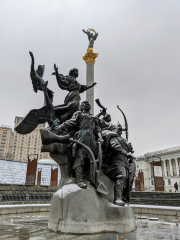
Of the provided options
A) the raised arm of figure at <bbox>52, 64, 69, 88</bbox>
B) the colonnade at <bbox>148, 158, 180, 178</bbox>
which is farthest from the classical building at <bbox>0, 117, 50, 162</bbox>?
the raised arm of figure at <bbox>52, 64, 69, 88</bbox>

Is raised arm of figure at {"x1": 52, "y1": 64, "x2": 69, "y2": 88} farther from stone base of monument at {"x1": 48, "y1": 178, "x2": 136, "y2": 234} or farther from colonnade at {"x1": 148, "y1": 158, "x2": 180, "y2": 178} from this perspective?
colonnade at {"x1": 148, "y1": 158, "x2": 180, "y2": 178}

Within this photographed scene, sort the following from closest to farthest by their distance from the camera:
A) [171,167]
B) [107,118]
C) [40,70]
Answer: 1. [107,118]
2. [40,70]
3. [171,167]

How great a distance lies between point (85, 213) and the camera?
14.7 ft

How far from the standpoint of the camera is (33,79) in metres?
7.02

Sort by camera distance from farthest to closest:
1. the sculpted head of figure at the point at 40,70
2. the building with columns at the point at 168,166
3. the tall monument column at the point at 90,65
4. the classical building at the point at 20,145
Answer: the classical building at the point at 20,145 → the building with columns at the point at 168,166 → the tall monument column at the point at 90,65 → the sculpted head of figure at the point at 40,70

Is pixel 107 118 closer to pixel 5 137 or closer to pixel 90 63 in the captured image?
pixel 90 63

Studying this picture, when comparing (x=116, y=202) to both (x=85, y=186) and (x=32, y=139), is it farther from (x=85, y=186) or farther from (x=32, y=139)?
(x=32, y=139)

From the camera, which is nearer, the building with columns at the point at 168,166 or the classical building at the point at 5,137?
the building with columns at the point at 168,166

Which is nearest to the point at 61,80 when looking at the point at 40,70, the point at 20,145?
the point at 40,70

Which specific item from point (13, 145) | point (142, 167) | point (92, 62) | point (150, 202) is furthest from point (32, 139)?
point (150, 202)

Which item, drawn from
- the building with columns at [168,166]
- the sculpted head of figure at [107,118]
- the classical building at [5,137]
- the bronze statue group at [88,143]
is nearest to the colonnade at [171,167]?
the building with columns at [168,166]

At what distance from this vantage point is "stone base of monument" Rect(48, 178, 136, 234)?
4402mm

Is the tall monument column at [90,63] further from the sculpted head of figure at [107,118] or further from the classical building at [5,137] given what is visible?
the classical building at [5,137]

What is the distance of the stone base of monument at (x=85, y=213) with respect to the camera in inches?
173
